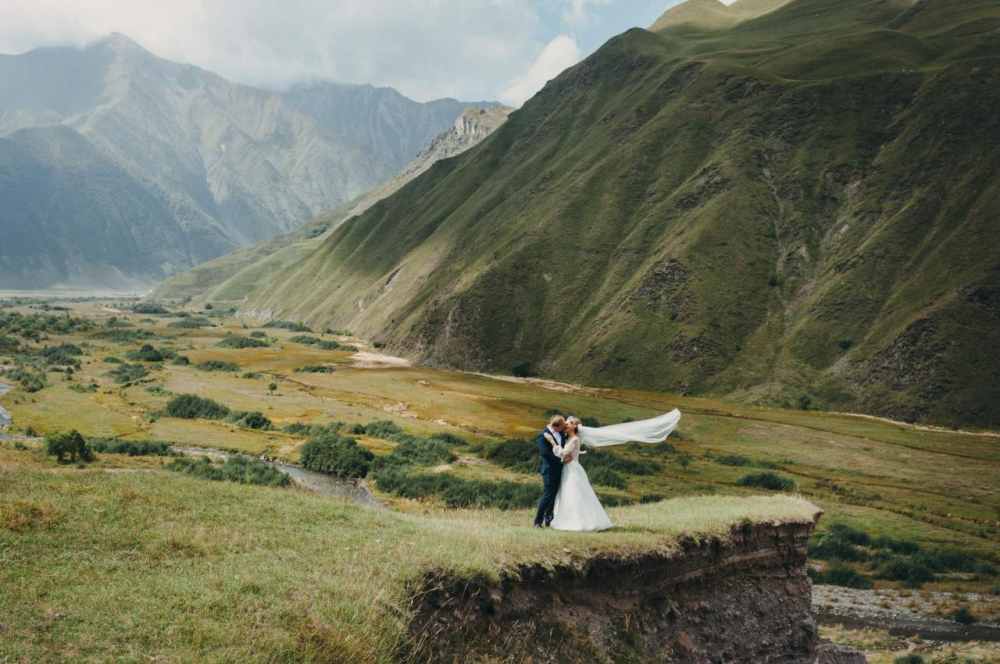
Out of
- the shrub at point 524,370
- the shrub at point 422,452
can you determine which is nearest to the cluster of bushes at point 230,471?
the shrub at point 422,452

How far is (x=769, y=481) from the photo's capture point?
51781 millimetres

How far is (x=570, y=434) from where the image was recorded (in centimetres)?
1883

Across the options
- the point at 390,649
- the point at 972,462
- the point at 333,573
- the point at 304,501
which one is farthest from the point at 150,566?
the point at 972,462

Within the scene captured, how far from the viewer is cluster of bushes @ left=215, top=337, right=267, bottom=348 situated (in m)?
153

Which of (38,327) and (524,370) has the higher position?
(38,327)

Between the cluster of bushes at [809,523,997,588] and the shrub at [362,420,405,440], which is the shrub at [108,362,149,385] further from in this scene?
the cluster of bushes at [809,523,997,588]

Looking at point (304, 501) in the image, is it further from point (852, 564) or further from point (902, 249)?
point (902, 249)

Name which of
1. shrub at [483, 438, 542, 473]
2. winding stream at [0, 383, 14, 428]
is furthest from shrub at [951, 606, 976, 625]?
winding stream at [0, 383, 14, 428]

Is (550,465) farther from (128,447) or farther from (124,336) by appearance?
(124,336)

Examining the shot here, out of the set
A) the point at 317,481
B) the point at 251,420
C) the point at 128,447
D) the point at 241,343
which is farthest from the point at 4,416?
the point at 241,343

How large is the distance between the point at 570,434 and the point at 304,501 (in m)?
7.88

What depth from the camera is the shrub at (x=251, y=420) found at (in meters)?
69.0

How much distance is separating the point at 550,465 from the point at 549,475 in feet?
1.04

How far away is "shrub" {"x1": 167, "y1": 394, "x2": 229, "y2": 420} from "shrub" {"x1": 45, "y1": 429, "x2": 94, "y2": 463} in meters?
26.8
